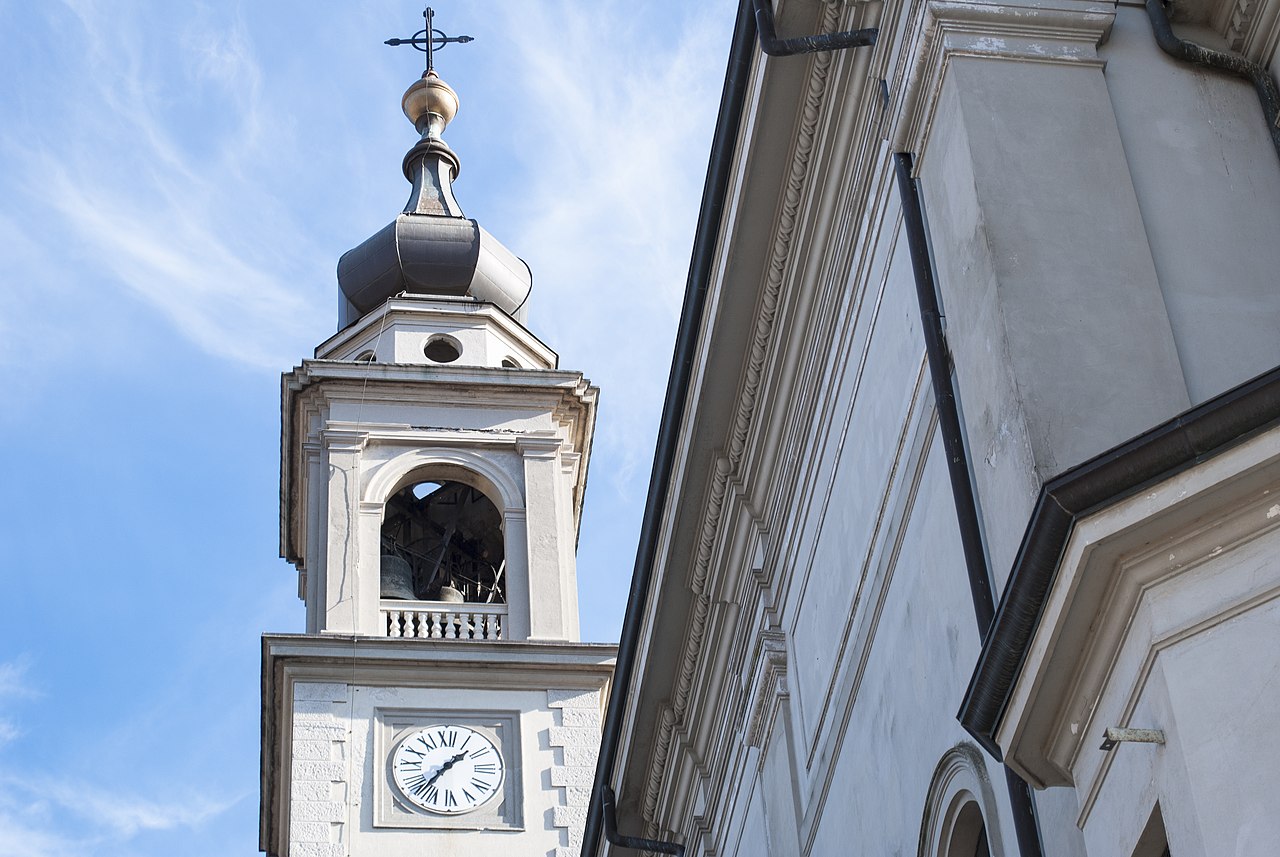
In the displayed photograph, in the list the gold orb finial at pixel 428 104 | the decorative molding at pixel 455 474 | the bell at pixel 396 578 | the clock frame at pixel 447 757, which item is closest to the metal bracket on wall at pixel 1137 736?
the clock frame at pixel 447 757

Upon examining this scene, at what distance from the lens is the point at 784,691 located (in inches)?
537

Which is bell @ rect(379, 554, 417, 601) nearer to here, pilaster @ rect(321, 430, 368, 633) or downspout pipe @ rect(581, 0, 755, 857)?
pilaster @ rect(321, 430, 368, 633)

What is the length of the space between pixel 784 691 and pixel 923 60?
4.86 m

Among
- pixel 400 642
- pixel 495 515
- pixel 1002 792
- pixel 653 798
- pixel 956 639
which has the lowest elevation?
pixel 1002 792

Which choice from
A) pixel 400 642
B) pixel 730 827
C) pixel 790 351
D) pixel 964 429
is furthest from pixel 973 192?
pixel 400 642

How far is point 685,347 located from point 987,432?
16.1 ft

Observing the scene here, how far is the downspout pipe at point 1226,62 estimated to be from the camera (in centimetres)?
971

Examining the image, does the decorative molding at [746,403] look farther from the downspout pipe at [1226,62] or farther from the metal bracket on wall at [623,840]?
the downspout pipe at [1226,62]

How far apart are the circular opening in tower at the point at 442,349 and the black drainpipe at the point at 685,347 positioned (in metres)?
10.8

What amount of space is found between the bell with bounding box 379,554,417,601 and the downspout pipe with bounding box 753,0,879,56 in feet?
50.4

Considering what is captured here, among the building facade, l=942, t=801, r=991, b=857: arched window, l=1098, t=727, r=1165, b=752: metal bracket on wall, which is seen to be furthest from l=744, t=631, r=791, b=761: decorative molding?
l=1098, t=727, r=1165, b=752: metal bracket on wall

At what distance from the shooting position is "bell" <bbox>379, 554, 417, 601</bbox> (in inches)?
1021

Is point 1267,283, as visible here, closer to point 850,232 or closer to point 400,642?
point 850,232

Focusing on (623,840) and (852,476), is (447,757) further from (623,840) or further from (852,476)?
(852,476)
